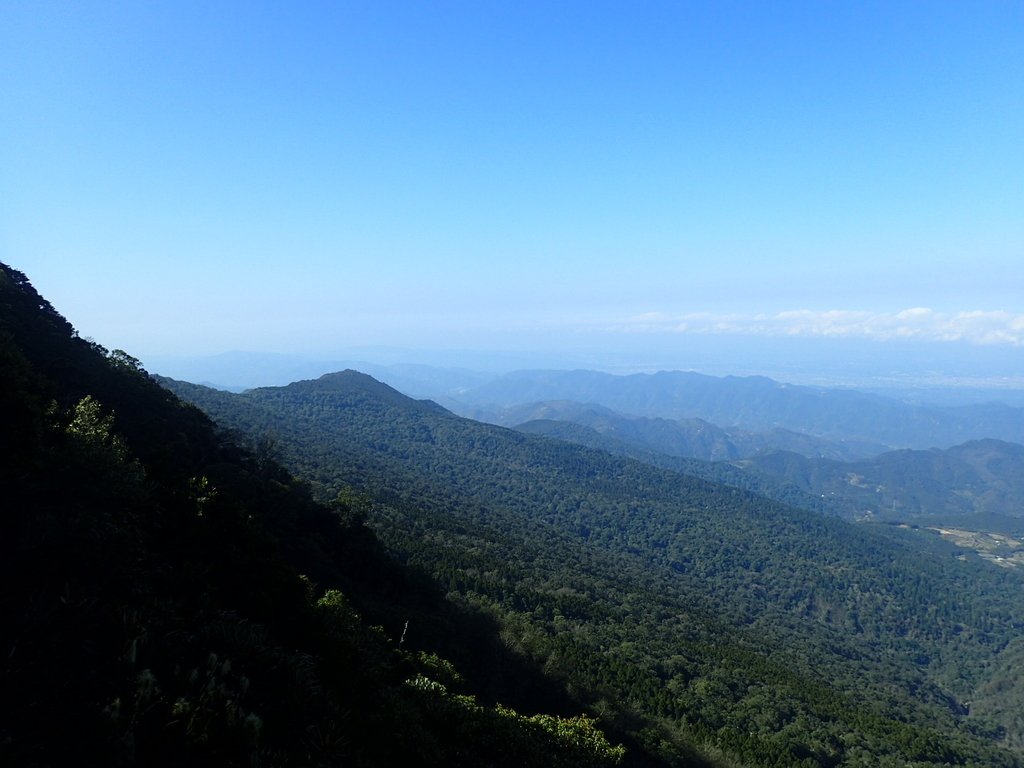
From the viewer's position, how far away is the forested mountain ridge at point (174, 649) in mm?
6316

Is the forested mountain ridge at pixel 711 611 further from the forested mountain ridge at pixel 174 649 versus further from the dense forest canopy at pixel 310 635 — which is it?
the forested mountain ridge at pixel 174 649

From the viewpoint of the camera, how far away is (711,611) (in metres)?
113

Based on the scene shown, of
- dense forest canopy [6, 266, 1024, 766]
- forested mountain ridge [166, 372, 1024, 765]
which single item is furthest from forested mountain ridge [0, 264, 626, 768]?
forested mountain ridge [166, 372, 1024, 765]

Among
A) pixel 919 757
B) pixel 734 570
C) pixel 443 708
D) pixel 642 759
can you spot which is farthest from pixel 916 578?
pixel 443 708

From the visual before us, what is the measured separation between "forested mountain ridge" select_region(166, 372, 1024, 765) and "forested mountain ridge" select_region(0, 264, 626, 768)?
18.0 metres

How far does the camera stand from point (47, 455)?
1116 centimetres

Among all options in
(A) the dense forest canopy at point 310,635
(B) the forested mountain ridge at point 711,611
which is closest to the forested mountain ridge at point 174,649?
(A) the dense forest canopy at point 310,635

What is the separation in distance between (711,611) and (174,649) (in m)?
125

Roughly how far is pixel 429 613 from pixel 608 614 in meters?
46.0

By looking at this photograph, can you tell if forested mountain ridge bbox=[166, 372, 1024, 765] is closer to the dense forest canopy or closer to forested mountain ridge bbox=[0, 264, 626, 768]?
the dense forest canopy

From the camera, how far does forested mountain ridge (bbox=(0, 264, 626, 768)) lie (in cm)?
632

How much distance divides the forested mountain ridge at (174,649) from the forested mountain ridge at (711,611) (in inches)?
710

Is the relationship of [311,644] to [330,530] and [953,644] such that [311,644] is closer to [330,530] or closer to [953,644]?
[330,530]

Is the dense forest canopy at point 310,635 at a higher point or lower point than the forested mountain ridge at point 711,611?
higher
